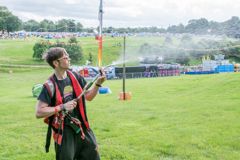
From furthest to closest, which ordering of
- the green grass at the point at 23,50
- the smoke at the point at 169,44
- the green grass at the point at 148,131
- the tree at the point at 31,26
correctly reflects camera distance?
the tree at the point at 31,26 < the green grass at the point at 23,50 < the smoke at the point at 169,44 < the green grass at the point at 148,131

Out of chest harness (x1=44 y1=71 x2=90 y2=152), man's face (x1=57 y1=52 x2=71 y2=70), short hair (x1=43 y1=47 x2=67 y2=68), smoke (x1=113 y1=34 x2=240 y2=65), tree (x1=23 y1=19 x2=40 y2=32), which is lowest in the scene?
chest harness (x1=44 y1=71 x2=90 y2=152)

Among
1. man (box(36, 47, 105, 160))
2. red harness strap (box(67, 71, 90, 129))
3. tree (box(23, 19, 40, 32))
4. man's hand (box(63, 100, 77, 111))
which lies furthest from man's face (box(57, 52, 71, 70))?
tree (box(23, 19, 40, 32))

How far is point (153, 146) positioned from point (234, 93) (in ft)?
37.9

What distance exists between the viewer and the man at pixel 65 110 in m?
6.10

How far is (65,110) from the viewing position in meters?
6.00

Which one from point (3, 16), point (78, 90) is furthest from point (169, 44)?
point (3, 16)

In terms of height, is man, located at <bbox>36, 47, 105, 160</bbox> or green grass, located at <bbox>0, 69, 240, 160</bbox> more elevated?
man, located at <bbox>36, 47, 105, 160</bbox>

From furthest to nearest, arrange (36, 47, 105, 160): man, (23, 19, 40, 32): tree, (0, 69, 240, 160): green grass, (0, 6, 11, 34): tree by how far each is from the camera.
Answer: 1. (23, 19, 40, 32): tree
2. (0, 6, 11, 34): tree
3. (0, 69, 240, 160): green grass
4. (36, 47, 105, 160): man

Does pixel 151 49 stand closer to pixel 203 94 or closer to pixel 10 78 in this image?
pixel 203 94

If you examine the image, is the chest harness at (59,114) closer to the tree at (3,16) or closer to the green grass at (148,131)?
the green grass at (148,131)

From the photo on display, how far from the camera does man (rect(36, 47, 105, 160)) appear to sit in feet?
20.0

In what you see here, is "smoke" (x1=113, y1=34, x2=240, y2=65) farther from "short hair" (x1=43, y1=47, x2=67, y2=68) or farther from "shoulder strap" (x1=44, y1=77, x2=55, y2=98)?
"shoulder strap" (x1=44, y1=77, x2=55, y2=98)

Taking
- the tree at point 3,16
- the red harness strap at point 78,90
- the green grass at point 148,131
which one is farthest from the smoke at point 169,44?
the tree at point 3,16

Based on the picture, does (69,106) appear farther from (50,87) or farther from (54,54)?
(54,54)
